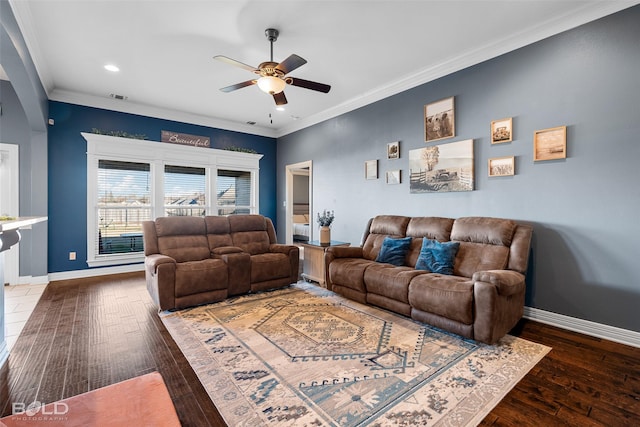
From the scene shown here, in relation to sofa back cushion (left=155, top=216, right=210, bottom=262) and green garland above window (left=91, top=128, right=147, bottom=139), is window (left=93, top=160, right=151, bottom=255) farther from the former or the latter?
sofa back cushion (left=155, top=216, right=210, bottom=262)

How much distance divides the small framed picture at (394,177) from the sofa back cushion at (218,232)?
2532mm

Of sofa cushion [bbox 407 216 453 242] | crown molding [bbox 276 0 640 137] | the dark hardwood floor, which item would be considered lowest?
the dark hardwood floor

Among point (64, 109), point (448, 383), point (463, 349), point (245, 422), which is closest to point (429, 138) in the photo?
point (463, 349)

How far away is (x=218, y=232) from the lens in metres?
4.43

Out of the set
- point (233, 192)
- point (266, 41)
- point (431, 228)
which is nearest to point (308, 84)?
point (266, 41)

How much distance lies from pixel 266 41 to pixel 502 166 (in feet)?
9.82

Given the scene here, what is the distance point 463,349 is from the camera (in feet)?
8.28

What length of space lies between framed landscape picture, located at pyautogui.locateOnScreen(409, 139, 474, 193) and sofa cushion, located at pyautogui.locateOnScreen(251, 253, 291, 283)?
2.09 meters

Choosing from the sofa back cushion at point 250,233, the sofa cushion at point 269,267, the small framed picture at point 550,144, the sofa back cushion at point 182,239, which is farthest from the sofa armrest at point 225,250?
the small framed picture at point 550,144

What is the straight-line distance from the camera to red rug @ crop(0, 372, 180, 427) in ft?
Answer: 2.93

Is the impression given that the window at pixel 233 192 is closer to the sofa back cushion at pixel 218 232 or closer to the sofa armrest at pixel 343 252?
the sofa back cushion at pixel 218 232

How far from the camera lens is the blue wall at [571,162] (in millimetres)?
2668

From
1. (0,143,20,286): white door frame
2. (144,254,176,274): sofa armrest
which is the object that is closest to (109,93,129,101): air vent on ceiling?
(0,143,20,286): white door frame

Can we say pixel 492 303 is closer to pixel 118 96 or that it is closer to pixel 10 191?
pixel 118 96
